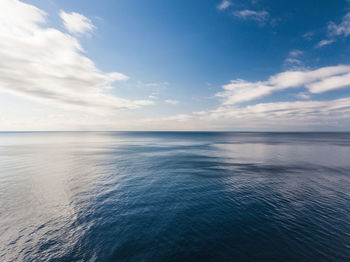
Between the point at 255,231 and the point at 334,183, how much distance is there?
25553 millimetres

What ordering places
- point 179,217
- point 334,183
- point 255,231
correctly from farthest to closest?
point 334,183 → point 179,217 → point 255,231

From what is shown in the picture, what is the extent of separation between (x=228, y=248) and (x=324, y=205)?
1663 cm

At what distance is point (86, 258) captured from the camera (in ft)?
39.0

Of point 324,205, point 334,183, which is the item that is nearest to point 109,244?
point 324,205

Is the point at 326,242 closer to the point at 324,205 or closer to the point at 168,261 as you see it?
the point at 324,205

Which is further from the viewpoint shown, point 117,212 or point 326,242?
point 117,212

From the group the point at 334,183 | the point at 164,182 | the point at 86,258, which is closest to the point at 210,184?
the point at 164,182

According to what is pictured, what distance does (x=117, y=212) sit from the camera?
739 inches

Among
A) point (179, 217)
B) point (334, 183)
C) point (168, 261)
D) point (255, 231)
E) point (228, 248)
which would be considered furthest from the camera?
point (334, 183)

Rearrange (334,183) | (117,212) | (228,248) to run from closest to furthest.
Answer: (228,248), (117,212), (334,183)

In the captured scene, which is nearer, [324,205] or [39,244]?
[39,244]

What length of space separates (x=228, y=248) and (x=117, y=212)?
1308 centimetres

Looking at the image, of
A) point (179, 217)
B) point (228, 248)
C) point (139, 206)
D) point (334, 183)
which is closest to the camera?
Answer: point (228, 248)

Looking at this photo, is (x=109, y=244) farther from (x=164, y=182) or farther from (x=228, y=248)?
(x=164, y=182)
